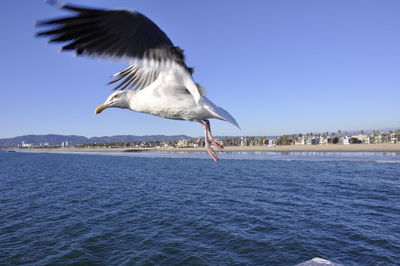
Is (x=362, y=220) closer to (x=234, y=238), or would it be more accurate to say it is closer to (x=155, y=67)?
(x=234, y=238)

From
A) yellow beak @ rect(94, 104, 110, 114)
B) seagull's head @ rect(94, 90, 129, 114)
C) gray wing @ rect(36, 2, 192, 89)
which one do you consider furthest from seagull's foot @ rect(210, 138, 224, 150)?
yellow beak @ rect(94, 104, 110, 114)

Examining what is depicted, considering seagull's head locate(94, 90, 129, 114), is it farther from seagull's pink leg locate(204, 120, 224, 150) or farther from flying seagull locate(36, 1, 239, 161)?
seagull's pink leg locate(204, 120, 224, 150)

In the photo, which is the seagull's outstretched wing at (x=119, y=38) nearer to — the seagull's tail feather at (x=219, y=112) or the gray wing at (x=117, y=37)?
the gray wing at (x=117, y=37)

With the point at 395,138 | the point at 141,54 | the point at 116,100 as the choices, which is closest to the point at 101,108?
the point at 116,100

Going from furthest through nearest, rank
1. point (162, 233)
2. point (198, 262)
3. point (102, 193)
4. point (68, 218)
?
point (102, 193) < point (68, 218) < point (162, 233) < point (198, 262)

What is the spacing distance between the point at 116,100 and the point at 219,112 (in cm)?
116

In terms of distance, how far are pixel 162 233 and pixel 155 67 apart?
14.6m

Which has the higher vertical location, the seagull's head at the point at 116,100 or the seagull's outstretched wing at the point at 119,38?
the seagull's outstretched wing at the point at 119,38

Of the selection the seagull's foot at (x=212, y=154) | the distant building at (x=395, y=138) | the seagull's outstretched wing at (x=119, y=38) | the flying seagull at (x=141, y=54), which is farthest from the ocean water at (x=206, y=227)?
the distant building at (x=395, y=138)

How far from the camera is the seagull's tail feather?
295cm

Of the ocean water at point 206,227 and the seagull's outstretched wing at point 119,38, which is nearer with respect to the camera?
the seagull's outstretched wing at point 119,38

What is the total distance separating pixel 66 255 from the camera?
12.7m

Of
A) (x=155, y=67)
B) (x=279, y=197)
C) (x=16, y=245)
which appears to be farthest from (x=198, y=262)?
(x=279, y=197)

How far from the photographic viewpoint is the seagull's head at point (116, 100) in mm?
2955
